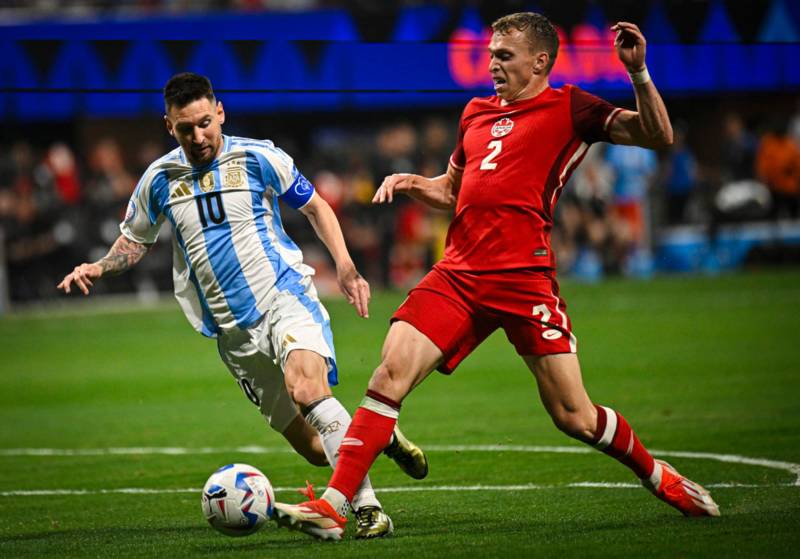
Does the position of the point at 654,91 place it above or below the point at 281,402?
above

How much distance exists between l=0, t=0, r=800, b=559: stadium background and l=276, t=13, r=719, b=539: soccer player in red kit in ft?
1.65

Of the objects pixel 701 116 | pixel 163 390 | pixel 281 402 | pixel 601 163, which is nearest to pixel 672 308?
pixel 601 163

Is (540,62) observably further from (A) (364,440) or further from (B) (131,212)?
(B) (131,212)

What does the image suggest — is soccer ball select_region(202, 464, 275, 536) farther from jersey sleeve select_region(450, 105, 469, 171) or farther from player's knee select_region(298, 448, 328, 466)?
jersey sleeve select_region(450, 105, 469, 171)

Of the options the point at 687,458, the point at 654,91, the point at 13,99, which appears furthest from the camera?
the point at 13,99

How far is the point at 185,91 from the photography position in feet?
23.0

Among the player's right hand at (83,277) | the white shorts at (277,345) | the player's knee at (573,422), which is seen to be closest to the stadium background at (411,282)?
the player's knee at (573,422)

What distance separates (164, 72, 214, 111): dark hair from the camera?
22.9ft

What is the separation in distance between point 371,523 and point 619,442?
1334 mm

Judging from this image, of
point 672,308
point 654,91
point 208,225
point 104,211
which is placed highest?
point 654,91

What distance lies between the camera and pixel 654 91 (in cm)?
629

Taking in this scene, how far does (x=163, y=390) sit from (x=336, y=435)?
8069 millimetres

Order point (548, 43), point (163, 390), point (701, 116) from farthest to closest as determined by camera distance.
A: 1. point (701, 116)
2. point (163, 390)
3. point (548, 43)

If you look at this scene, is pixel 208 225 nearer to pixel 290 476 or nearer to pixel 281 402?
pixel 281 402
